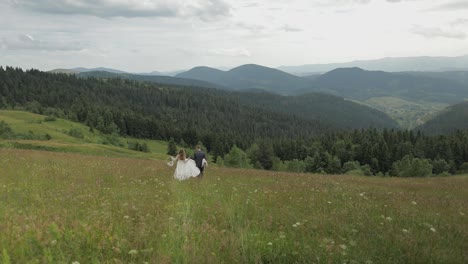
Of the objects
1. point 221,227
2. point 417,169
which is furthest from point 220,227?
point 417,169

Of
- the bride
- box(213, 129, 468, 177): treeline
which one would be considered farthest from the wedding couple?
box(213, 129, 468, 177): treeline

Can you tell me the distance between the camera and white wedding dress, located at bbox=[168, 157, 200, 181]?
19.6 m

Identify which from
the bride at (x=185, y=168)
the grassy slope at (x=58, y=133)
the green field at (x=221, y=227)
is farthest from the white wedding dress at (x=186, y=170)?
the grassy slope at (x=58, y=133)

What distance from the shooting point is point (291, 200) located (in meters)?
12.2

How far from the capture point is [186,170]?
19891mm

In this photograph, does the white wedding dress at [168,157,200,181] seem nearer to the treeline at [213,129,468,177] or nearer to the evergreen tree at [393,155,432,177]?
the treeline at [213,129,468,177]

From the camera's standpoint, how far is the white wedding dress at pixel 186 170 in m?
19.6

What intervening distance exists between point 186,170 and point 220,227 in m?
11.5

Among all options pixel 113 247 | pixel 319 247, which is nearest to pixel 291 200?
pixel 319 247

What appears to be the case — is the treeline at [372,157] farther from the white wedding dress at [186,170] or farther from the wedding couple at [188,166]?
the white wedding dress at [186,170]

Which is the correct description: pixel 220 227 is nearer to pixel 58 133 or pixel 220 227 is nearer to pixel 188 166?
pixel 188 166

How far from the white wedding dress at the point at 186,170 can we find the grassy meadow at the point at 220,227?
5702 mm

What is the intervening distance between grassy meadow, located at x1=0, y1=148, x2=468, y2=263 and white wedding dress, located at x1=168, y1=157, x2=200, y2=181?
570 cm

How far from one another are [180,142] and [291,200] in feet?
482
